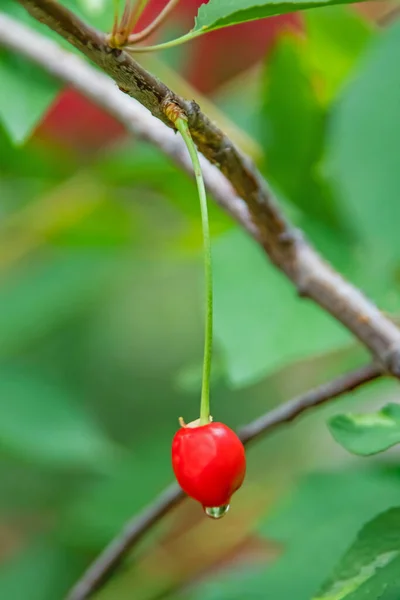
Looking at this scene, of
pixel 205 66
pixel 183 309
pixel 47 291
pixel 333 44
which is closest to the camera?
pixel 333 44

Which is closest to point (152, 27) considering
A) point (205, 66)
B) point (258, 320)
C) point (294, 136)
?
point (258, 320)

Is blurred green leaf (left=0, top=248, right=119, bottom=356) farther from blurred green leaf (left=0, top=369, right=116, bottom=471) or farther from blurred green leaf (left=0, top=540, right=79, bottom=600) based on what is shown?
blurred green leaf (left=0, top=540, right=79, bottom=600)

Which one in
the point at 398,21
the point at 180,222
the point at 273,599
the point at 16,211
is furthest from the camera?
the point at 180,222

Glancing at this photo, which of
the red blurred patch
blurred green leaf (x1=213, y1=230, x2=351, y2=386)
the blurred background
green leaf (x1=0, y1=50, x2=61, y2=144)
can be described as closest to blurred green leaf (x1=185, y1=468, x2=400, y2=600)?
the blurred background

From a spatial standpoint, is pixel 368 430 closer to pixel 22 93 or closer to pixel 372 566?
pixel 372 566

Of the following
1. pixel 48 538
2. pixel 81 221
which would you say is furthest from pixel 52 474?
pixel 81 221

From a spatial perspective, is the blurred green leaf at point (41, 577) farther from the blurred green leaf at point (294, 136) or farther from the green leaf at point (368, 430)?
the green leaf at point (368, 430)

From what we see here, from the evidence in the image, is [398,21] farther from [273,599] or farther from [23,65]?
[273,599]
